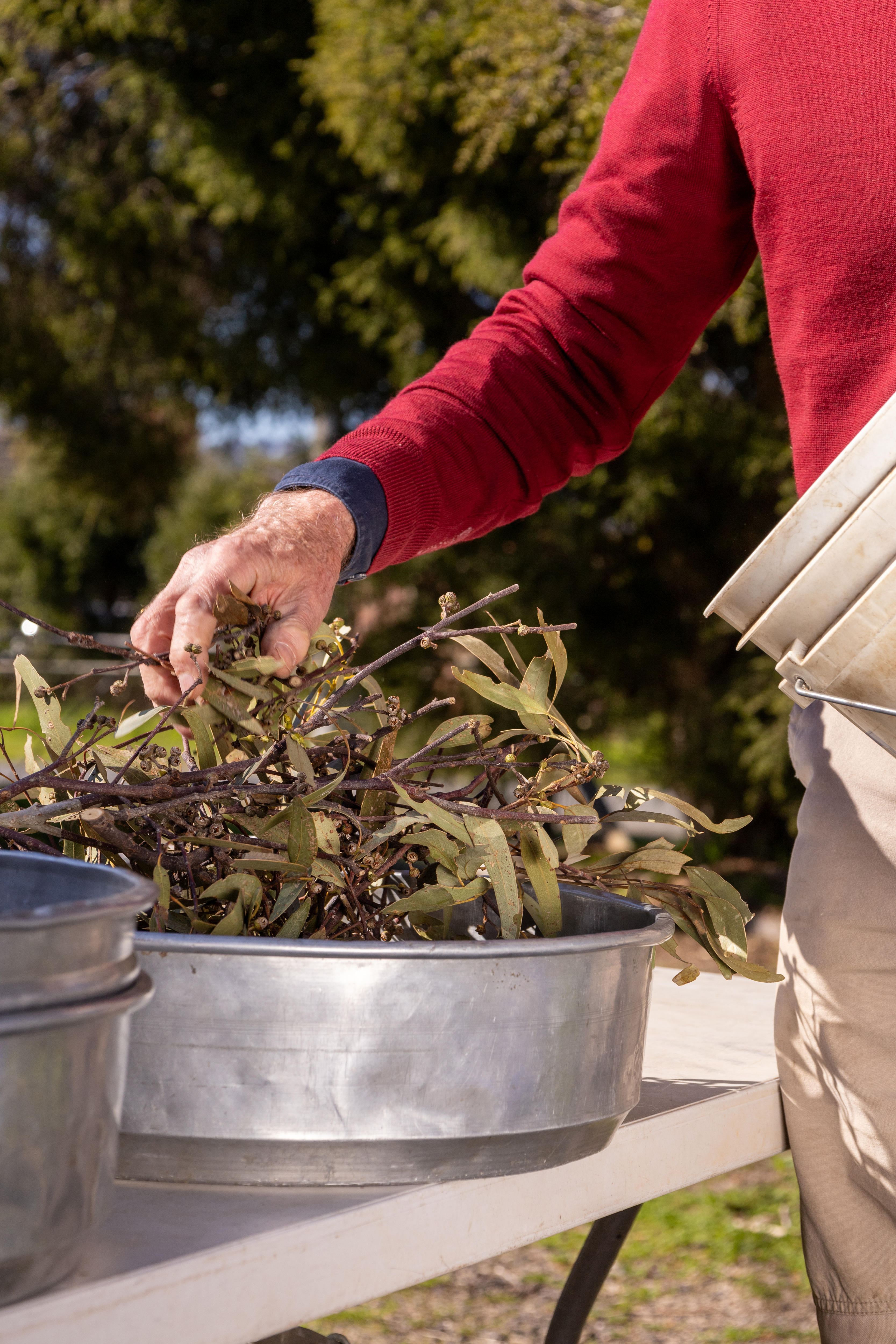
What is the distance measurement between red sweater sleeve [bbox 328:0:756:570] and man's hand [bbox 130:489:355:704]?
0.16 meters

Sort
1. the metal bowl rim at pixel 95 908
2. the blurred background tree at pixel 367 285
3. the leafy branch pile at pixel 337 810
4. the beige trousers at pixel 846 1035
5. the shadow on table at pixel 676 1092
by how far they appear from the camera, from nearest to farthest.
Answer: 1. the metal bowl rim at pixel 95 908
2. the leafy branch pile at pixel 337 810
3. the shadow on table at pixel 676 1092
4. the beige trousers at pixel 846 1035
5. the blurred background tree at pixel 367 285

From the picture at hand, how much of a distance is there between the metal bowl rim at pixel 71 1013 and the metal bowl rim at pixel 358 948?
0.07 m

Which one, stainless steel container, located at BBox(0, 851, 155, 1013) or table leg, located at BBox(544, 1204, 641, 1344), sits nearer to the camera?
stainless steel container, located at BBox(0, 851, 155, 1013)

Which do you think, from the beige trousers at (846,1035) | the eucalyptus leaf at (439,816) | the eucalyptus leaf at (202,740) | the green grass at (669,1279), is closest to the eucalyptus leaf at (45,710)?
the eucalyptus leaf at (202,740)

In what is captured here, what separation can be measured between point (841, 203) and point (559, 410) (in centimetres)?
31

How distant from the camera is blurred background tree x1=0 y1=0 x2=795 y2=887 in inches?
141


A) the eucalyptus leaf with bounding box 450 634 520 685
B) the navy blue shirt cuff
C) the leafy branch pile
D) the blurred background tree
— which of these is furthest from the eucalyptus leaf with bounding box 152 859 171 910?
the blurred background tree

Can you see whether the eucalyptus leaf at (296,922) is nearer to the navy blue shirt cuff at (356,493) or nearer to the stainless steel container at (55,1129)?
the stainless steel container at (55,1129)

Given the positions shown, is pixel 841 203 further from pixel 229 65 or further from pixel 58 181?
pixel 58 181

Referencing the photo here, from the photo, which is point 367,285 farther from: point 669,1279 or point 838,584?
point 838,584

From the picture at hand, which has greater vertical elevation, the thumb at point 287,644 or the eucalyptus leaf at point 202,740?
the thumb at point 287,644

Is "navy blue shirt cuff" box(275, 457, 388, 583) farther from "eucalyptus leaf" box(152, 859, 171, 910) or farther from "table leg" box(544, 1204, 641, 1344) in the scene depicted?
"table leg" box(544, 1204, 641, 1344)

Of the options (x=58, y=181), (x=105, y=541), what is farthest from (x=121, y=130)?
(x=105, y=541)

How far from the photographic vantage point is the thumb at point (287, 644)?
74cm
